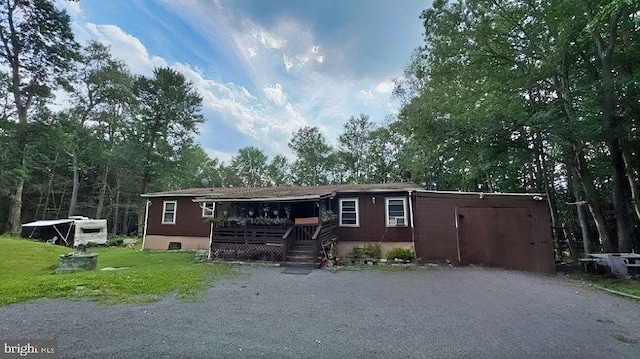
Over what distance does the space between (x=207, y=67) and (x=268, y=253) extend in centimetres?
1217

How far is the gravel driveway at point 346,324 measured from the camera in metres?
3.62

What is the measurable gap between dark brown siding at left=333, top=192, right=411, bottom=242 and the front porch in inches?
37.1

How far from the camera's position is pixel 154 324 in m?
4.38

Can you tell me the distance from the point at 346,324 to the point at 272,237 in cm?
672

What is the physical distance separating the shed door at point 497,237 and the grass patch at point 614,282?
153 cm

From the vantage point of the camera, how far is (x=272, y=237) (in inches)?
432

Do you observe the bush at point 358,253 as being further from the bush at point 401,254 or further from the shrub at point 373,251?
the bush at point 401,254

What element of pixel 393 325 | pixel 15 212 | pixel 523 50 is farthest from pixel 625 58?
pixel 15 212

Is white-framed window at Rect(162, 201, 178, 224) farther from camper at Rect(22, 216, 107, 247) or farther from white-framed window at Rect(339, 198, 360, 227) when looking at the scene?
white-framed window at Rect(339, 198, 360, 227)

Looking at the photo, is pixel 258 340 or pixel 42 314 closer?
pixel 258 340

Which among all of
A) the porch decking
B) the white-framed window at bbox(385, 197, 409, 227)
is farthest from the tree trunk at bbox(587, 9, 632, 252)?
the porch decking

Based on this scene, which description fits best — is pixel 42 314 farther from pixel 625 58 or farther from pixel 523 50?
pixel 625 58

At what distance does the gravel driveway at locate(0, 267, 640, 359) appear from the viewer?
3615mm

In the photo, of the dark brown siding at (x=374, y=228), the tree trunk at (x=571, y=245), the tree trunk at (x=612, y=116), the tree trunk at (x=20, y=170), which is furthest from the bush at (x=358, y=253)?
the tree trunk at (x=20, y=170)
